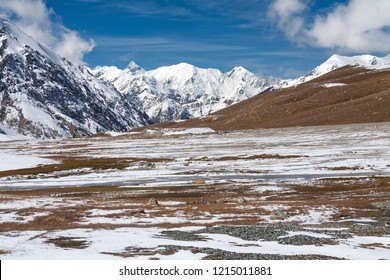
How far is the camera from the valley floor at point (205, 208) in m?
30.9

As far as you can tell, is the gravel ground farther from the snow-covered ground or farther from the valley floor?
the snow-covered ground

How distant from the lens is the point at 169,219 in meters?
47.8

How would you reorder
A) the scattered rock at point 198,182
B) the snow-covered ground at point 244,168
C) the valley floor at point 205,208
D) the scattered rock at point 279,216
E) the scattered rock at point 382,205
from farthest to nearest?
the snow-covered ground at point 244,168 → the scattered rock at point 198,182 → the scattered rock at point 382,205 → the scattered rock at point 279,216 → the valley floor at point 205,208

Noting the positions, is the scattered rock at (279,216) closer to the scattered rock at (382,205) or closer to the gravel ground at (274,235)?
the gravel ground at (274,235)

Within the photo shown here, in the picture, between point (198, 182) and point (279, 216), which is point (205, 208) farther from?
point (198, 182)

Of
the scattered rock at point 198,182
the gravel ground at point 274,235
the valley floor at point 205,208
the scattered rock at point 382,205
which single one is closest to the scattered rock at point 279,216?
the valley floor at point 205,208

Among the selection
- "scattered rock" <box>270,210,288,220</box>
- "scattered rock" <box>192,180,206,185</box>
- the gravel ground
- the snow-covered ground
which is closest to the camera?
the gravel ground

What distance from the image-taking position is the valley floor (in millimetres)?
30891

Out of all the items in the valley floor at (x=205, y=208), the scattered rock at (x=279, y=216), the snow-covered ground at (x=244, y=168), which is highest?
the snow-covered ground at (x=244, y=168)

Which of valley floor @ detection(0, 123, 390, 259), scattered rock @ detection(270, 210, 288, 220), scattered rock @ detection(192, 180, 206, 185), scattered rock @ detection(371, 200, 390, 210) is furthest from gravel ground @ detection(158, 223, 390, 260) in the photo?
scattered rock @ detection(192, 180, 206, 185)

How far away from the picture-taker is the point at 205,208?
182 ft
